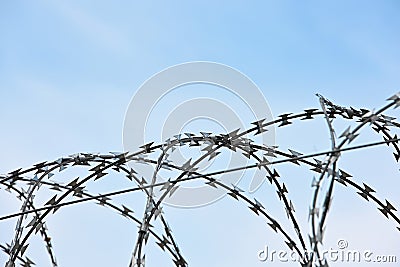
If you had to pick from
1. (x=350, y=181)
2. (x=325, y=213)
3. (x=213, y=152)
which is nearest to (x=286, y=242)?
(x=350, y=181)

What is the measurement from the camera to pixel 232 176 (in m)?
4.29

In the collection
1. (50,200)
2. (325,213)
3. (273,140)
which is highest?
→ (273,140)

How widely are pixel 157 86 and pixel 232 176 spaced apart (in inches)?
28.9

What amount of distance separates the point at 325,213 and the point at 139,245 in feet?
3.58

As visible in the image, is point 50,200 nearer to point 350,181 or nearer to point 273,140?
point 273,140

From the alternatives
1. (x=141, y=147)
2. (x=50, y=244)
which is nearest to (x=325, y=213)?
(x=141, y=147)

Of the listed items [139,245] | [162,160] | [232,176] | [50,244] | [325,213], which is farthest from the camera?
[50,244]

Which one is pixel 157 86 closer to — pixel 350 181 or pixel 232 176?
pixel 232 176

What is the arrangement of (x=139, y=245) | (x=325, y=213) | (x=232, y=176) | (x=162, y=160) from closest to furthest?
(x=325, y=213) < (x=139, y=245) < (x=162, y=160) < (x=232, y=176)

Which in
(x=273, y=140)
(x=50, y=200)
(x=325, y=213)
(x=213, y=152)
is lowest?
(x=325, y=213)

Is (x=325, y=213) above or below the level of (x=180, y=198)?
below

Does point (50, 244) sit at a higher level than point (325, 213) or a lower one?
higher

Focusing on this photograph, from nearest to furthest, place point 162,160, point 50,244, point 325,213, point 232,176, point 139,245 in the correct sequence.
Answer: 1. point 325,213
2. point 139,245
3. point 162,160
4. point 232,176
5. point 50,244

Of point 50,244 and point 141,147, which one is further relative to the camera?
point 50,244
